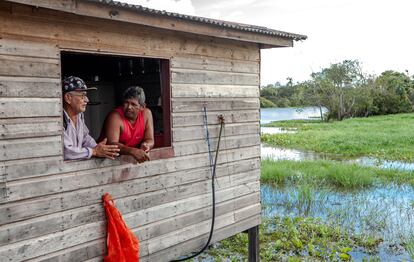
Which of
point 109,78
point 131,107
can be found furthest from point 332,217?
point 131,107

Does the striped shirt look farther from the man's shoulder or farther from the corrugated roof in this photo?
the corrugated roof

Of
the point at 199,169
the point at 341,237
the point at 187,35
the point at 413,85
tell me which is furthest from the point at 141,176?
the point at 413,85

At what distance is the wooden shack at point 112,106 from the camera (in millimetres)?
3654

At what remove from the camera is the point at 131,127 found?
471 cm

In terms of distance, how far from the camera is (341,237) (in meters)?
8.73

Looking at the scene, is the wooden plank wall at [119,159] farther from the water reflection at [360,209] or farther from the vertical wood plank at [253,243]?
the water reflection at [360,209]

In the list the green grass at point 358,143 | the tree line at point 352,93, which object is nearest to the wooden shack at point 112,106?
the green grass at point 358,143

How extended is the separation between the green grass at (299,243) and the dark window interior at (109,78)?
2999 millimetres

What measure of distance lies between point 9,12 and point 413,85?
52.7 metres

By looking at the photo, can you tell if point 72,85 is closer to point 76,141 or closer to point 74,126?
point 74,126

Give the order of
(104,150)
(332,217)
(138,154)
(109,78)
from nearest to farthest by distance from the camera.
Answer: (104,150) < (138,154) < (109,78) < (332,217)

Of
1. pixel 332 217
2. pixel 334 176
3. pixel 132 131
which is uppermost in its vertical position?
pixel 132 131

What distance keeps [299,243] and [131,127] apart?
4718mm

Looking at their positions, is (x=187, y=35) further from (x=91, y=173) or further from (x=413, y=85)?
(x=413, y=85)
